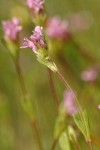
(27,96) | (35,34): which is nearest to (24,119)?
(27,96)

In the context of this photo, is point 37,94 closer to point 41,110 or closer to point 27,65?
point 41,110

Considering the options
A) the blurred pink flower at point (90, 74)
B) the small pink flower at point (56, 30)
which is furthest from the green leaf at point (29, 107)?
the small pink flower at point (56, 30)

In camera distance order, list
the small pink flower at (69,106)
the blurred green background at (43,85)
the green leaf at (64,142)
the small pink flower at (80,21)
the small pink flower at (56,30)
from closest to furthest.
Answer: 1. the green leaf at (64,142)
2. the small pink flower at (69,106)
3. the blurred green background at (43,85)
4. the small pink flower at (56,30)
5. the small pink flower at (80,21)

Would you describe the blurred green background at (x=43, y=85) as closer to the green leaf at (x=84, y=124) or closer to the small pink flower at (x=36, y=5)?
the green leaf at (x=84, y=124)

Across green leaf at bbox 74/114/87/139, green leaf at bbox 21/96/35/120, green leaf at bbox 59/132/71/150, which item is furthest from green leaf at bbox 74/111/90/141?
green leaf at bbox 21/96/35/120

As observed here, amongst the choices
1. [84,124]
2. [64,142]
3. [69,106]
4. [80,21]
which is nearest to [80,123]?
[84,124]

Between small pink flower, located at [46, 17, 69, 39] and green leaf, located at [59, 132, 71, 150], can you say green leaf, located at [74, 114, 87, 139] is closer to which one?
green leaf, located at [59, 132, 71, 150]
